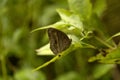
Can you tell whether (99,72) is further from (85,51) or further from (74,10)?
(74,10)

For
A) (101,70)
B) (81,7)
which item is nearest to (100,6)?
(101,70)

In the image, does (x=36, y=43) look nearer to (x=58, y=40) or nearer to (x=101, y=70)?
(x=101, y=70)

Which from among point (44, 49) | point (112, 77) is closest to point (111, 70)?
point (112, 77)

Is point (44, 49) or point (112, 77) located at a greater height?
point (112, 77)

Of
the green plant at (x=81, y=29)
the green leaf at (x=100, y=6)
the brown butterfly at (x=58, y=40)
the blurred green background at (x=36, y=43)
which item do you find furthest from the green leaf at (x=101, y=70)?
the brown butterfly at (x=58, y=40)

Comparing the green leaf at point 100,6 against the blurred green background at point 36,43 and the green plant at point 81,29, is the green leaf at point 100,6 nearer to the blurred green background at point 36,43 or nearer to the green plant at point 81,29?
the blurred green background at point 36,43

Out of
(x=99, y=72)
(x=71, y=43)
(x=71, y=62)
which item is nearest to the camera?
(x=71, y=43)

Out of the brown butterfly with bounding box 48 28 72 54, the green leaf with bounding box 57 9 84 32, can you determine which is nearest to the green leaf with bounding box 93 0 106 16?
the green leaf with bounding box 57 9 84 32
